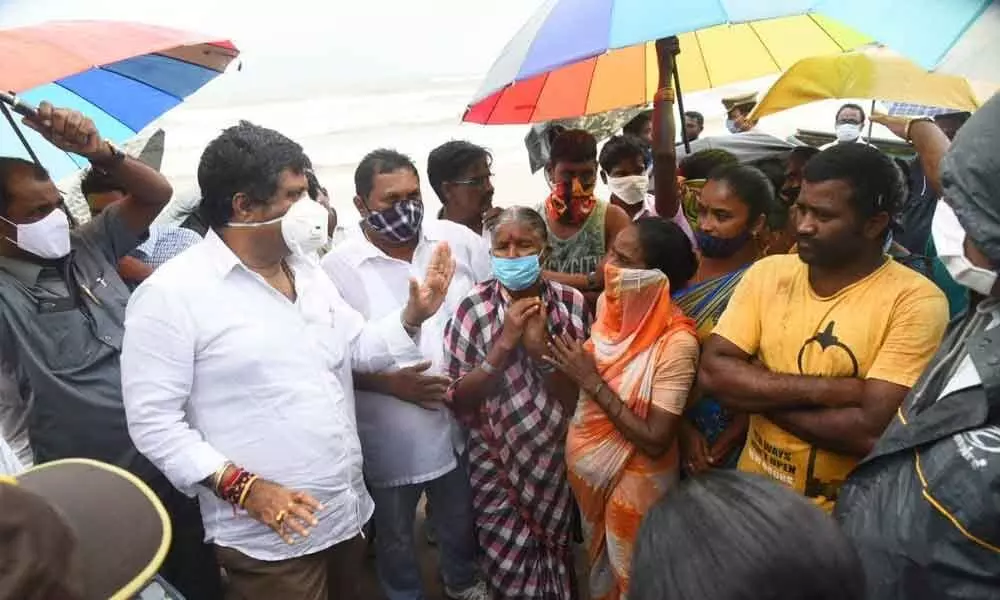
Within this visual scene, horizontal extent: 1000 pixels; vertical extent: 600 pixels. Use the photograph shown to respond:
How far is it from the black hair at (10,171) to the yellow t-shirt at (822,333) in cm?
227

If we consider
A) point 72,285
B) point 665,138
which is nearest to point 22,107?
point 72,285

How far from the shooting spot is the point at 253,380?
196 centimetres

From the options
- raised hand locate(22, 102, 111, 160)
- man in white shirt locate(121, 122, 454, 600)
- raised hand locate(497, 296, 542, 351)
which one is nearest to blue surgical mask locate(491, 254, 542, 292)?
raised hand locate(497, 296, 542, 351)

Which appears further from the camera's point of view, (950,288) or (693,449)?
(693,449)

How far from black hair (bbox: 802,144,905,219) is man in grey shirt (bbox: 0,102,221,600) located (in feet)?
7.29

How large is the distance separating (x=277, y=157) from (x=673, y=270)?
53.8 inches

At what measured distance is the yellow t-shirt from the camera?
1.72 m

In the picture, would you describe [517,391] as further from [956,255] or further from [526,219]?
[956,255]

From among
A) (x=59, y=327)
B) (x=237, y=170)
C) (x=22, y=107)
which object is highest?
(x=22, y=107)

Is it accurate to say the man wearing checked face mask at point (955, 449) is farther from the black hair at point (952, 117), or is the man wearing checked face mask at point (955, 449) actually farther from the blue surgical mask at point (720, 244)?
the black hair at point (952, 117)

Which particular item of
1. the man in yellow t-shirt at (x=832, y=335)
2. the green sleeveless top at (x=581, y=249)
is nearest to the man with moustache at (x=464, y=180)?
the green sleeveless top at (x=581, y=249)

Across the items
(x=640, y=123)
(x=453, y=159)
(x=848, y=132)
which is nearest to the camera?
(x=453, y=159)

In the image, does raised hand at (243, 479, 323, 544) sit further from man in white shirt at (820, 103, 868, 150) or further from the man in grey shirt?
man in white shirt at (820, 103, 868, 150)

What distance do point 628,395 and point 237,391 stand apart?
→ 119cm
